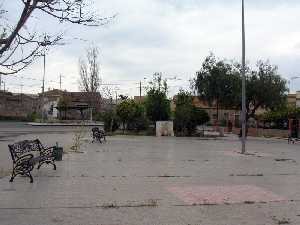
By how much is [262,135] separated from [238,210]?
4617 centimetres

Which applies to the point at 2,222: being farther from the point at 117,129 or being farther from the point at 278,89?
the point at 278,89

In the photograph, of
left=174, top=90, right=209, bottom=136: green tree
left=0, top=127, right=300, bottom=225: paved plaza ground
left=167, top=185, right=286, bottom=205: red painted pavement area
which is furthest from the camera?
left=174, top=90, right=209, bottom=136: green tree

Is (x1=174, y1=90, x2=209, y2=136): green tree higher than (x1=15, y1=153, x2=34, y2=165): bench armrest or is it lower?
higher

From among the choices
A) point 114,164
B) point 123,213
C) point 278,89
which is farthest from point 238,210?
point 278,89

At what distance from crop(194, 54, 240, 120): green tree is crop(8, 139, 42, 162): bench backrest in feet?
122

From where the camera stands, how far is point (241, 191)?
11789 millimetres

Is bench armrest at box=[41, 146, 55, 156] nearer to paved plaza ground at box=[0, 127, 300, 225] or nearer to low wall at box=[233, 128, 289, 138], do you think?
paved plaza ground at box=[0, 127, 300, 225]

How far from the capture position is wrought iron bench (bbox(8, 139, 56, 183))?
499 inches

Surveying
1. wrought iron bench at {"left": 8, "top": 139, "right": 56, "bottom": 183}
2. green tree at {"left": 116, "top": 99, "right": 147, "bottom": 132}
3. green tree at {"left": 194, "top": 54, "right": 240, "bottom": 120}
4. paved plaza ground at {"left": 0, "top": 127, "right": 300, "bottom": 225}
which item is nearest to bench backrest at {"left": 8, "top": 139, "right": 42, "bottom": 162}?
wrought iron bench at {"left": 8, "top": 139, "right": 56, "bottom": 183}

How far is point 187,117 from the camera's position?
4575 centimetres

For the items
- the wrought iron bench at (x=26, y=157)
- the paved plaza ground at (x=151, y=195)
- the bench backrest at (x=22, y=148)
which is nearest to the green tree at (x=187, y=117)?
the paved plaza ground at (x=151, y=195)

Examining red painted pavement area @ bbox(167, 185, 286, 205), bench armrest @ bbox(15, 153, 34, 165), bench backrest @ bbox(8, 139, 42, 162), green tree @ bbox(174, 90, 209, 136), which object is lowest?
red painted pavement area @ bbox(167, 185, 286, 205)

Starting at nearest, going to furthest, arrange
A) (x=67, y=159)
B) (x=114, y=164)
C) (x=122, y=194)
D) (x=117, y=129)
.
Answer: (x=122, y=194)
(x=114, y=164)
(x=67, y=159)
(x=117, y=129)

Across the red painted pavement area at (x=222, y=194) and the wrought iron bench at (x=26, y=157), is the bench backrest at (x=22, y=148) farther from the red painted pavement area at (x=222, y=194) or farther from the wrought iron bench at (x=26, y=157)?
the red painted pavement area at (x=222, y=194)
